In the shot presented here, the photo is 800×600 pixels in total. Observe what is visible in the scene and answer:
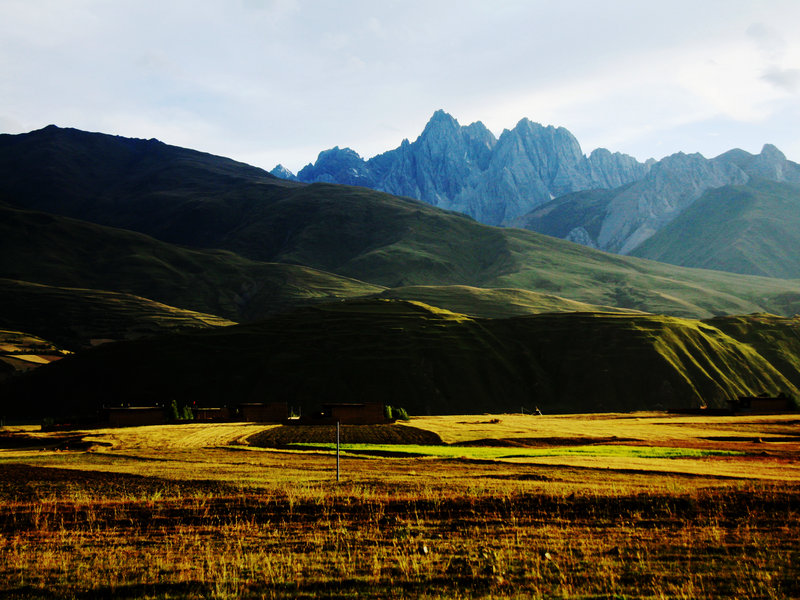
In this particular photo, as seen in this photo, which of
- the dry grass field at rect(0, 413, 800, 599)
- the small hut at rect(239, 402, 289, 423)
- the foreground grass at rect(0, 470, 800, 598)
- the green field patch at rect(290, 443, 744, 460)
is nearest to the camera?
Result: the foreground grass at rect(0, 470, 800, 598)

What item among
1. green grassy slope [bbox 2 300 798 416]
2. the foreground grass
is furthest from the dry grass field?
green grassy slope [bbox 2 300 798 416]

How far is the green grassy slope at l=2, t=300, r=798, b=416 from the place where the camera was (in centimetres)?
15675

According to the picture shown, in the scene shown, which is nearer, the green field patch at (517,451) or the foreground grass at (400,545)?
the foreground grass at (400,545)

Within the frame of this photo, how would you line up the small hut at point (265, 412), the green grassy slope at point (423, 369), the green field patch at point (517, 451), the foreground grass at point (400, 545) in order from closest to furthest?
the foreground grass at point (400, 545)
the green field patch at point (517, 451)
the small hut at point (265, 412)
the green grassy slope at point (423, 369)

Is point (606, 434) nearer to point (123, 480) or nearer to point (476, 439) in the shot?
point (476, 439)

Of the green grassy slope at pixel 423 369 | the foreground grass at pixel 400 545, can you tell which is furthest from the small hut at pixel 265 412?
the foreground grass at pixel 400 545

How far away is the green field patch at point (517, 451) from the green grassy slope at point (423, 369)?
76.6 m

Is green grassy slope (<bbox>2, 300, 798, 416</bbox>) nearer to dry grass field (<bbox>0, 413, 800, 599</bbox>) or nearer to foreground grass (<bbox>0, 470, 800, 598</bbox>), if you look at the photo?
dry grass field (<bbox>0, 413, 800, 599</bbox>)

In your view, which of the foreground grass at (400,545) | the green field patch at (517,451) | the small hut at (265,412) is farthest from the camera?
the small hut at (265,412)

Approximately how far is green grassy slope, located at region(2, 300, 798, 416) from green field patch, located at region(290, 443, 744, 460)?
76.6m

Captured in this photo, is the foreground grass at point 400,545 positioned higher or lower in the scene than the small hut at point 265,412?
higher

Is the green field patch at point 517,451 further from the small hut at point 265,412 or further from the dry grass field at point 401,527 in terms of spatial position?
the small hut at point 265,412

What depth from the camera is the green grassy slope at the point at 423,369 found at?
6171 inches

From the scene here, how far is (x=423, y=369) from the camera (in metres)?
164
